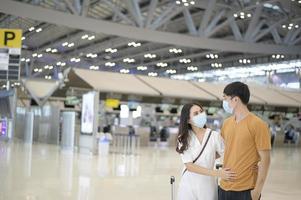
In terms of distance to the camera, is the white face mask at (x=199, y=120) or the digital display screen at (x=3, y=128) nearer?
the white face mask at (x=199, y=120)

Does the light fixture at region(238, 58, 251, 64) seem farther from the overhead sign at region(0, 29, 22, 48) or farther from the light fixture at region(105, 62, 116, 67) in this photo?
the overhead sign at region(0, 29, 22, 48)

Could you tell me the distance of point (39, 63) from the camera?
1764 inches

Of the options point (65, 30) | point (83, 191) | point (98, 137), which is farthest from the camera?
point (65, 30)

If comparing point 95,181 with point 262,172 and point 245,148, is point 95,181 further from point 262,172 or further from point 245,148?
point 262,172

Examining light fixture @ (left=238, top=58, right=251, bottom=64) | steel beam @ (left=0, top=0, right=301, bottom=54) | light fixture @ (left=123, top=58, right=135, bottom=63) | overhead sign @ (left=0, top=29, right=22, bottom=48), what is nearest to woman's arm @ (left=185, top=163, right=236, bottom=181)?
overhead sign @ (left=0, top=29, right=22, bottom=48)

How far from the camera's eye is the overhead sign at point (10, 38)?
14344 mm

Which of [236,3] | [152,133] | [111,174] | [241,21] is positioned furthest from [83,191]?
[241,21]

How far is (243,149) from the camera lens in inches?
118

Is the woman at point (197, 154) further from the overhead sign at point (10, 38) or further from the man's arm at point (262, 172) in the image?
the overhead sign at point (10, 38)

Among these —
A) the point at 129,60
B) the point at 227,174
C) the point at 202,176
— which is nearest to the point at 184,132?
the point at 202,176

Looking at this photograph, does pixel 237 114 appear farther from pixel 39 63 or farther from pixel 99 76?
pixel 39 63

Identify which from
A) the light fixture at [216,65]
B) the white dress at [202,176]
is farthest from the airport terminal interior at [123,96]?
the white dress at [202,176]

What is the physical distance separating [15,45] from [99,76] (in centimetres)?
482

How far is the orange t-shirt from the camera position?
2.92 metres
